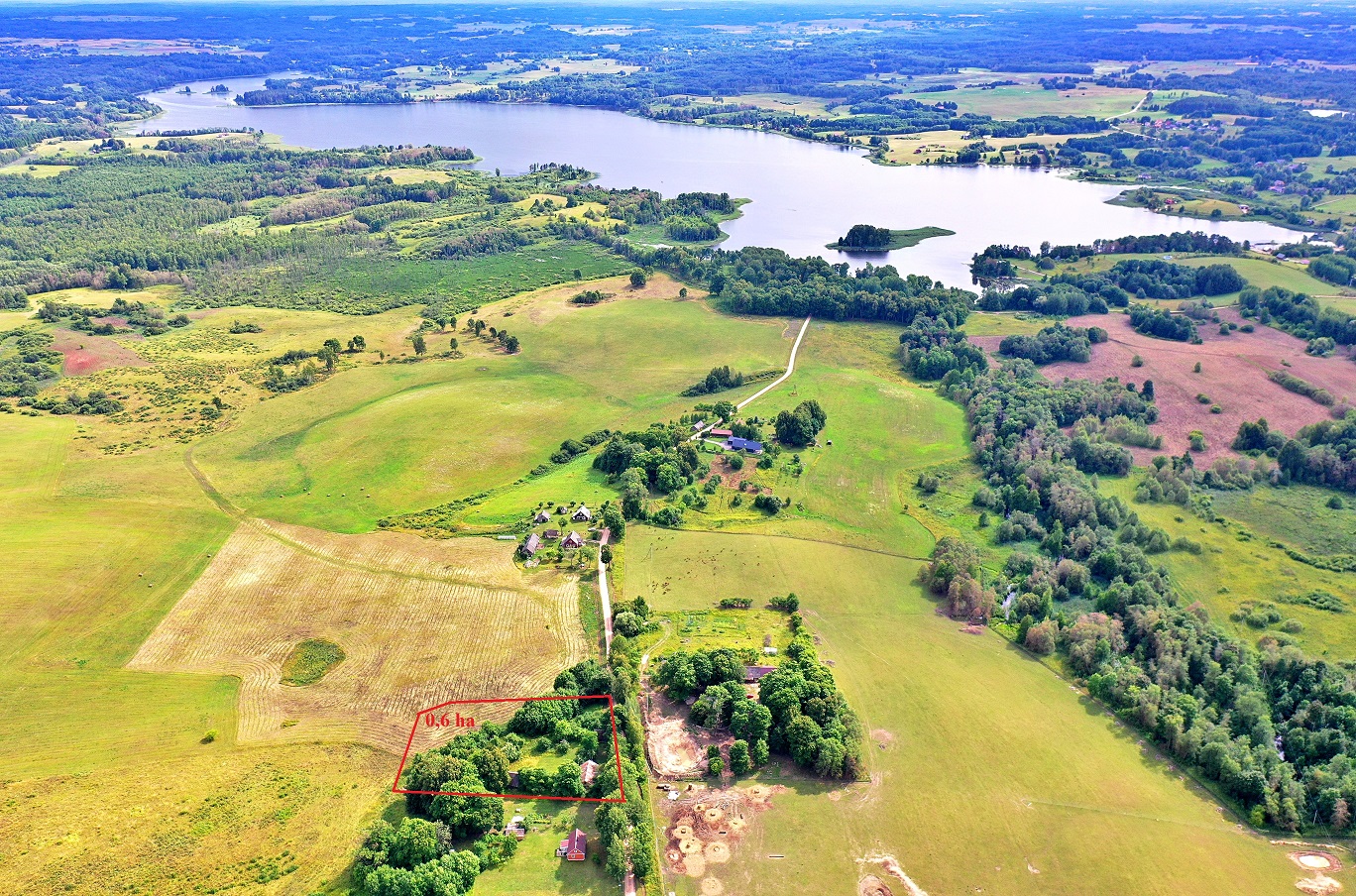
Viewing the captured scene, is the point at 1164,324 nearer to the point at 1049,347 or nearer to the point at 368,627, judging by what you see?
the point at 1049,347

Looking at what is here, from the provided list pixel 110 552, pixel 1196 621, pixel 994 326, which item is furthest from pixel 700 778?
pixel 994 326

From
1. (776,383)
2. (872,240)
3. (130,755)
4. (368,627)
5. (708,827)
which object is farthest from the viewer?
(872,240)

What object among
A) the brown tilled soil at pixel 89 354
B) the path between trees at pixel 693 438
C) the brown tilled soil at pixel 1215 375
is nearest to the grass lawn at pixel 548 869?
the path between trees at pixel 693 438

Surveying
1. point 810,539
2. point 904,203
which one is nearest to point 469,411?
point 810,539

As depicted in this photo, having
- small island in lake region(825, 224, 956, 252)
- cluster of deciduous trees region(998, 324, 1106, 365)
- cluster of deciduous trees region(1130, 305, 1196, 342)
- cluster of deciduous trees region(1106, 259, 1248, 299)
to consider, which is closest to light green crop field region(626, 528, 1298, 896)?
cluster of deciduous trees region(998, 324, 1106, 365)

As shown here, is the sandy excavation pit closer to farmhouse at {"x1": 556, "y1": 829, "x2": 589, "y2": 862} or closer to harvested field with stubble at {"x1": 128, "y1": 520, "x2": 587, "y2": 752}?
farmhouse at {"x1": 556, "y1": 829, "x2": 589, "y2": 862}

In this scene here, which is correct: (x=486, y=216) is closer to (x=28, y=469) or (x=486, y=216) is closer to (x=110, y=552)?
(x=28, y=469)
